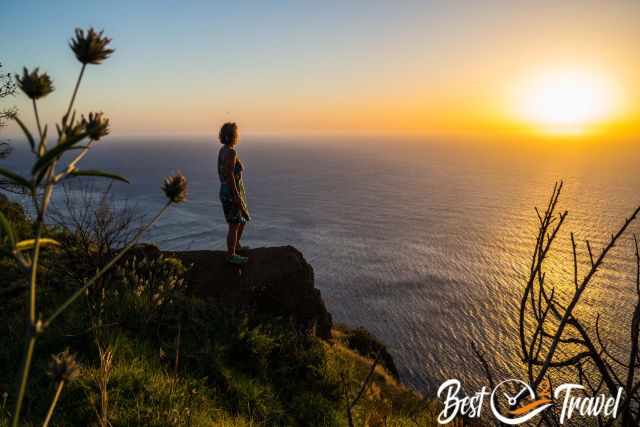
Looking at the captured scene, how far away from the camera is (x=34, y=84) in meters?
1.19

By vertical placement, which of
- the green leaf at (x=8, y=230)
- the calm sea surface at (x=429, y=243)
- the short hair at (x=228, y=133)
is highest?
the short hair at (x=228, y=133)

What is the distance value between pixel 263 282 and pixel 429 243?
6015 cm

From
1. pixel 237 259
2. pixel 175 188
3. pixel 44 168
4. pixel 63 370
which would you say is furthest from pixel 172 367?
pixel 44 168

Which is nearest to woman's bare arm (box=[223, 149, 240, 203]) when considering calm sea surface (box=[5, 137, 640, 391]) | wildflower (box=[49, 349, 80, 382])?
wildflower (box=[49, 349, 80, 382])

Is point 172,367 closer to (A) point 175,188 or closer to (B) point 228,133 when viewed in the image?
(B) point 228,133

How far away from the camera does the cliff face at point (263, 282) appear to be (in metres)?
11.0

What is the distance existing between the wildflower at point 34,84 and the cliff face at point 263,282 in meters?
9.67

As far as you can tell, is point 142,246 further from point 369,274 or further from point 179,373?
point 369,274

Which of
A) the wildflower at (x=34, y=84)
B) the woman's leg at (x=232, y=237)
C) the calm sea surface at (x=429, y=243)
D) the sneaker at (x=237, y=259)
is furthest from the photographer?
the calm sea surface at (x=429, y=243)

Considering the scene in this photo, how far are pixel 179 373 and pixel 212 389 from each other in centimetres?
59

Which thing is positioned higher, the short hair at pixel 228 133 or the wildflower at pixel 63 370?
the short hair at pixel 228 133

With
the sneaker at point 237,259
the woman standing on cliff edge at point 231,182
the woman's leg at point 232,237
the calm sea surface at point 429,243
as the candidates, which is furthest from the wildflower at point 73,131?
the calm sea surface at point 429,243

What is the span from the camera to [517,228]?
72.1 metres

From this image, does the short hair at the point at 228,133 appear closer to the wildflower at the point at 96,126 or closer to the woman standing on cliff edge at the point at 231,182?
the woman standing on cliff edge at the point at 231,182
